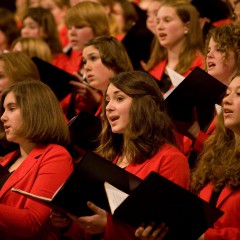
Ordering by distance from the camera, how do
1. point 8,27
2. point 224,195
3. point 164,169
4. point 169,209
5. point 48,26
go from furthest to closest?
point 8,27
point 48,26
point 164,169
point 224,195
point 169,209

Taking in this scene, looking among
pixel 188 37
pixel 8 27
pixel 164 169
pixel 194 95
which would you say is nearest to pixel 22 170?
pixel 164 169

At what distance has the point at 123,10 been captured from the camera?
5781 millimetres

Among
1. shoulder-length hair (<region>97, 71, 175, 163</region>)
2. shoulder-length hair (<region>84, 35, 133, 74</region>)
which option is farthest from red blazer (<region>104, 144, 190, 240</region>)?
shoulder-length hair (<region>84, 35, 133, 74</region>)

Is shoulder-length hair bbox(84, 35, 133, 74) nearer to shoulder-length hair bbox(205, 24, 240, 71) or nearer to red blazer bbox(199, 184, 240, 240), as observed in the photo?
shoulder-length hair bbox(205, 24, 240, 71)

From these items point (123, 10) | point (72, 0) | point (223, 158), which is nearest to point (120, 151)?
point (223, 158)

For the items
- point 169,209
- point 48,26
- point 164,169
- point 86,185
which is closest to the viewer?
point 169,209

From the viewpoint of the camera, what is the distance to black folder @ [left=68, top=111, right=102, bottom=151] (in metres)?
3.65

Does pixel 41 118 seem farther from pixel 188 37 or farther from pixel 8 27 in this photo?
pixel 8 27

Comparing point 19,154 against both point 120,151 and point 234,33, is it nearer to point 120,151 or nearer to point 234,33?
point 120,151

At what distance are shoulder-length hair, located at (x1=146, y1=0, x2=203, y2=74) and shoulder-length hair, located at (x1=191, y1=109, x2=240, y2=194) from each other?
132 centimetres

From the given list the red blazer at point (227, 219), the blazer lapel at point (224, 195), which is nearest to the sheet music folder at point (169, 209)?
the red blazer at point (227, 219)

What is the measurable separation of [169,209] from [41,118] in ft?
3.61

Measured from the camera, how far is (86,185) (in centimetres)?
270

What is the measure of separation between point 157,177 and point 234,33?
1.40 metres
